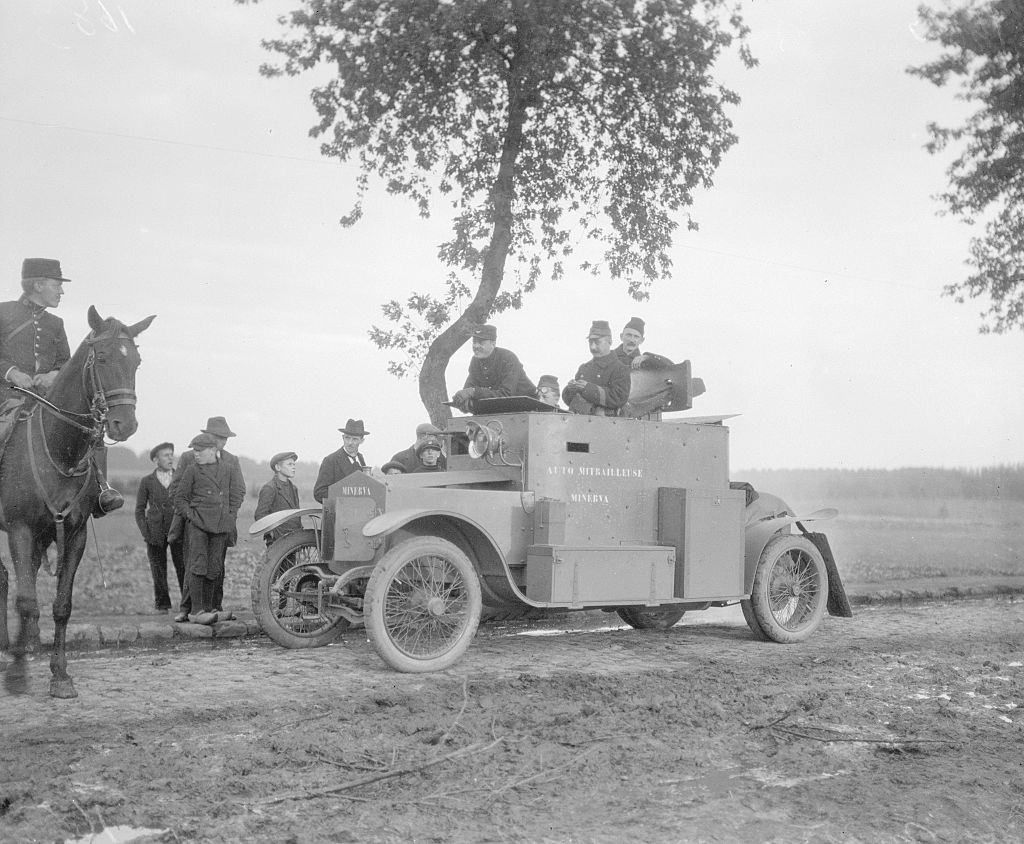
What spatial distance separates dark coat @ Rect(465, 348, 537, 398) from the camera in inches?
381

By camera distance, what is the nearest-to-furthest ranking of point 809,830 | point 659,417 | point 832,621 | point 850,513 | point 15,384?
point 809,830
point 15,384
point 659,417
point 832,621
point 850,513

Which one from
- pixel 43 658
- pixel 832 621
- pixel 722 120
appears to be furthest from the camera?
pixel 722 120

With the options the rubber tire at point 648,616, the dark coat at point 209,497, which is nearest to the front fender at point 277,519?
the dark coat at point 209,497

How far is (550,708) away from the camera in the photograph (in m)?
6.19

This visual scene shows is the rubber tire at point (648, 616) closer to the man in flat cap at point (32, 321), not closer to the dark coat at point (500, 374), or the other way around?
the dark coat at point (500, 374)

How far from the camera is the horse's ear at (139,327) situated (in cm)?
701

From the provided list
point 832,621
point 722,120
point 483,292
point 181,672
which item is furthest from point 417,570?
point 722,120

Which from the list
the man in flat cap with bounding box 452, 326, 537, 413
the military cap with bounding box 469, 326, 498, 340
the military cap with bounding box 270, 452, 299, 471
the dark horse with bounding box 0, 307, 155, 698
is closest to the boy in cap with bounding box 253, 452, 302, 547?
the military cap with bounding box 270, 452, 299, 471

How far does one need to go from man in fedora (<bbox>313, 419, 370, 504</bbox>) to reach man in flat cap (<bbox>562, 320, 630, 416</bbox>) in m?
2.37

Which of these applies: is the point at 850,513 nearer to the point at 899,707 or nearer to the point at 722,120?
the point at 722,120

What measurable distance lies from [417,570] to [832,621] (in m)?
5.14

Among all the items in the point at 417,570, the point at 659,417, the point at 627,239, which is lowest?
the point at 417,570

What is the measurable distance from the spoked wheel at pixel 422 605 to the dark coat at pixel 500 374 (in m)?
2.23

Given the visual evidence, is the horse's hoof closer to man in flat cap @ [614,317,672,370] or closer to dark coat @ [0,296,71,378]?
dark coat @ [0,296,71,378]
